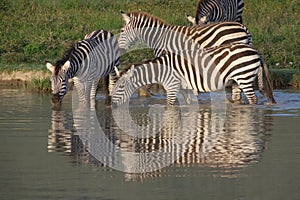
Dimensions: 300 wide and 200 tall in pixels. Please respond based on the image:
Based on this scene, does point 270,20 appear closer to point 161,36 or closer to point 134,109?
point 161,36

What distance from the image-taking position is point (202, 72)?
17.2 m

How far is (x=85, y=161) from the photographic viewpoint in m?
11.1

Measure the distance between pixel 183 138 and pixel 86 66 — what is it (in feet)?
17.2

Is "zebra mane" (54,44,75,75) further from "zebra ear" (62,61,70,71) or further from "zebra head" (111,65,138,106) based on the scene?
"zebra head" (111,65,138,106)

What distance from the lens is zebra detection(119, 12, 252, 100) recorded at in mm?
18422

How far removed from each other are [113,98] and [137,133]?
403 centimetres

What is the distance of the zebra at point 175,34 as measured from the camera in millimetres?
18422

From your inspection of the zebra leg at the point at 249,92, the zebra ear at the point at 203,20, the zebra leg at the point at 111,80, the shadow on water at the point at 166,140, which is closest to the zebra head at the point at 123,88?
the zebra leg at the point at 111,80

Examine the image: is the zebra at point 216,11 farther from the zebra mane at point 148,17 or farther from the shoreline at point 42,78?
the shoreline at point 42,78

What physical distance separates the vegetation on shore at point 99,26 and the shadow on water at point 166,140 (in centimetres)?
464

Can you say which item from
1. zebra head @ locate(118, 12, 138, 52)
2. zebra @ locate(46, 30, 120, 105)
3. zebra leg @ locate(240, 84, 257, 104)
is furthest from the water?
zebra head @ locate(118, 12, 138, 52)

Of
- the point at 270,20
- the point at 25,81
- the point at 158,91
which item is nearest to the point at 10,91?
the point at 25,81

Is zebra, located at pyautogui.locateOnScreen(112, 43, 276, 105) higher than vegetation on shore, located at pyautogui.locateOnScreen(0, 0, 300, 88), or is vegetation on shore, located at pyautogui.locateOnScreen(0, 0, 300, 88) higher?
vegetation on shore, located at pyautogui.locateOnScreen(0, 0, 300, 88)

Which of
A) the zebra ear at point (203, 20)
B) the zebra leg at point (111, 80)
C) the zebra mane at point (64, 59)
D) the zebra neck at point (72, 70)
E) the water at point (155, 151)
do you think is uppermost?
the zebra ear at point (203, 20)
